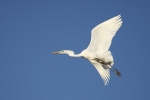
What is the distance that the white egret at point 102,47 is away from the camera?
74.6 feet

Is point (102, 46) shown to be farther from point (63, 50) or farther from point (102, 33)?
point (63, 50)

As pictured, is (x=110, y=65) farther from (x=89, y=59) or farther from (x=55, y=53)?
(x=55, y=53)

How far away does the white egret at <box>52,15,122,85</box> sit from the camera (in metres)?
22.7

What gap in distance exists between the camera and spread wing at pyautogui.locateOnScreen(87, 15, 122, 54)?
74.5ft

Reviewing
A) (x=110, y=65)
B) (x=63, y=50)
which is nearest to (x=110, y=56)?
(x=110, y=65)

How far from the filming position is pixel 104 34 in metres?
22.9

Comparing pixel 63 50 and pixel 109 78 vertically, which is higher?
pixel 63 50

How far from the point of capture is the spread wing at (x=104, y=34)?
2270 cm

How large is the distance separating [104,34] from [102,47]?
0.62 m

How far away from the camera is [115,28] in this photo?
74.5ft

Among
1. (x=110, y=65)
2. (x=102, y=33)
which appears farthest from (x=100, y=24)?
(x=110, y=65)

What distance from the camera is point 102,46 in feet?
75.6

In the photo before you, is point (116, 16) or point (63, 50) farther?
point (63, 50)

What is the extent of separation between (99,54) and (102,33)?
39.6 inches
